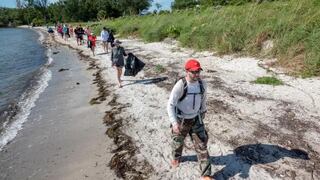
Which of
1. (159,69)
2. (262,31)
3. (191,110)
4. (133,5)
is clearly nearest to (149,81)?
(159,69)

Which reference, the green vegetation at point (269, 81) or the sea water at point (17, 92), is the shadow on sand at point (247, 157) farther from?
the sea water at point (17, 92)

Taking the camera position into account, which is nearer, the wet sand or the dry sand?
the dry sand

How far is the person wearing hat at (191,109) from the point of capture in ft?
18.9

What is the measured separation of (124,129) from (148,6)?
69957 mm

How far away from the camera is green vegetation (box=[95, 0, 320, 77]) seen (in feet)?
40.5

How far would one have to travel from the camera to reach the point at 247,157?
22.8 feet

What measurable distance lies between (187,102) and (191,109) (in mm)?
151

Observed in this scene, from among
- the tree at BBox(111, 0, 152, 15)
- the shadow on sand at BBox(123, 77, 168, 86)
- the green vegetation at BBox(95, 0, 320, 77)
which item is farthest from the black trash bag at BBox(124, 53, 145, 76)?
the tree at BBox(111, 0, 152, 15)

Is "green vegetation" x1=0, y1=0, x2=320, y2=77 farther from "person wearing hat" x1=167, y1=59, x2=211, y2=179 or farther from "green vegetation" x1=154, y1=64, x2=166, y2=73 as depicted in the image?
"person wearing hat" x1=167, y1=59, x2=211, y2=179

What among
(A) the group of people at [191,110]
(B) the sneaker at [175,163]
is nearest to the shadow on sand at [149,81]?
(B) the sneaker at [175,163]

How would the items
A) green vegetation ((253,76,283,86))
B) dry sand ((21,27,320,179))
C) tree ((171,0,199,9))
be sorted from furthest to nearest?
tree ((171,0,199,9)), green vegetation ((253,76,283,86)), dry sand ((21,27,320,179))

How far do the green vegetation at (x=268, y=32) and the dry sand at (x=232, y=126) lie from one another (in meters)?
0.95

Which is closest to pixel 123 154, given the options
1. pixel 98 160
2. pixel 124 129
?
pixel 98 160

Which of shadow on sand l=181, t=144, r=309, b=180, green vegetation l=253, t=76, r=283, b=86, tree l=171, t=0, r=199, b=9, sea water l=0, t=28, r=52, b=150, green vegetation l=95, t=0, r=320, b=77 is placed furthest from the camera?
tree l=171, t=0, r=199, b=9
